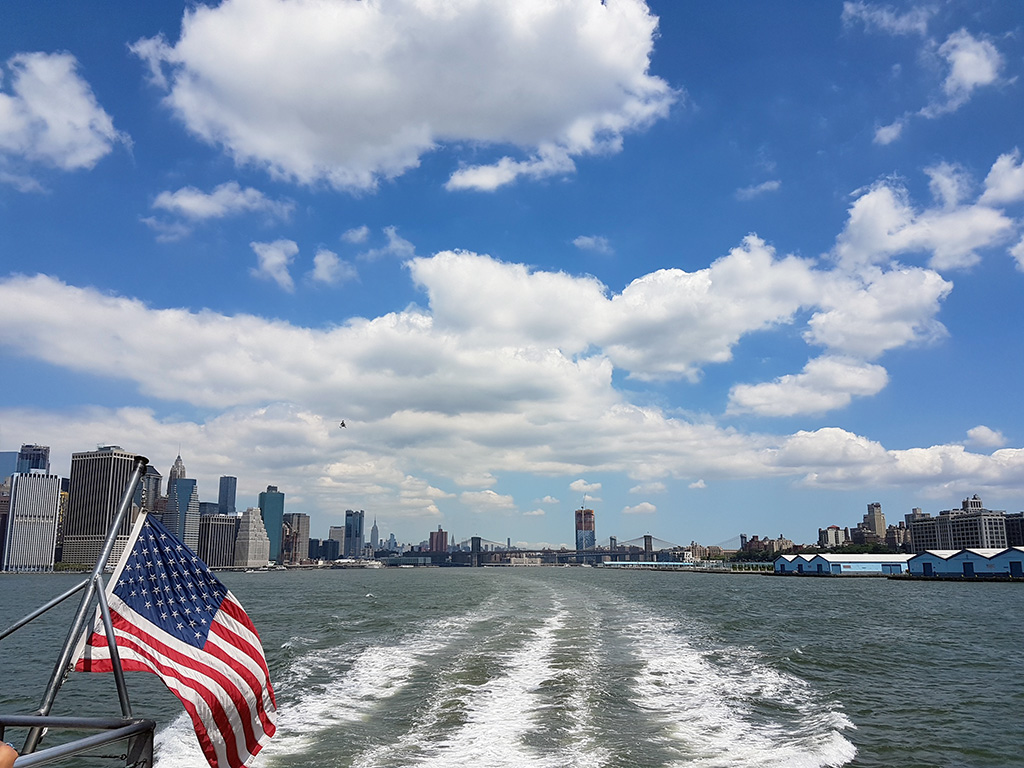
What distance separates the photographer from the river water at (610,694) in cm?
1745

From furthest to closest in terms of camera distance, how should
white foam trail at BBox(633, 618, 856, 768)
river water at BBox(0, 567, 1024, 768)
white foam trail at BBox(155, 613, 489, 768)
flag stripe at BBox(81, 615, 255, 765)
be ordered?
white foam trail at BBox(155, 613, 489, 768)
river water at BBox(0, 567, 1024, 768)
white foam trail at BBox(633, 618, 856, 768)
flag stripe at BBox(81, 615, 255, 765)

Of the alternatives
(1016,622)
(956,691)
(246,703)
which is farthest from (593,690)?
(1016,622)

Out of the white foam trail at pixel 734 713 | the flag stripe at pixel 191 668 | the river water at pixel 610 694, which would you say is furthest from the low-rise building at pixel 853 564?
the flag stripe at pixel 191 668

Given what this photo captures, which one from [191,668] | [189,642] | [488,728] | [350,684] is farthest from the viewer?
[350,684]

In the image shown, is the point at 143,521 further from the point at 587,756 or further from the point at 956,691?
the point at 956,691

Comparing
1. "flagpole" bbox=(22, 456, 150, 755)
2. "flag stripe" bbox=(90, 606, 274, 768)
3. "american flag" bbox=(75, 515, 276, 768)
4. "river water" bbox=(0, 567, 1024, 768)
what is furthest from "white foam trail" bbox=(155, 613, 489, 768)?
"flagpole" bbox=(22, 456, 150, 755)

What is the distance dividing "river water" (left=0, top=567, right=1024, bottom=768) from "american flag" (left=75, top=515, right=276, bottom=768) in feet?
30.1

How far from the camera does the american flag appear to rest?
767 cm

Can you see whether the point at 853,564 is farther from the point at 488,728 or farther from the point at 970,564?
the point at 488,728

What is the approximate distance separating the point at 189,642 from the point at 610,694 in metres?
18.4

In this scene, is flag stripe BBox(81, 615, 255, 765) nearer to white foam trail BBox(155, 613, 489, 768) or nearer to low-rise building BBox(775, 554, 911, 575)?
white foam trail BBox(155, 613, 489, 768)

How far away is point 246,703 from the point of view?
8266 mm

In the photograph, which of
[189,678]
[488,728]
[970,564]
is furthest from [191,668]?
[970,564]

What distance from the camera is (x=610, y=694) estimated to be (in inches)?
919
